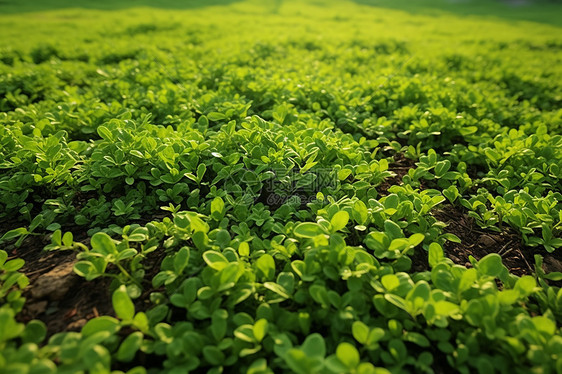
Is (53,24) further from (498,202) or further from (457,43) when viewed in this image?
(498,202)

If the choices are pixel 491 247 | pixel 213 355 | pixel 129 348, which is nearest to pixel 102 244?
pixel 129 348

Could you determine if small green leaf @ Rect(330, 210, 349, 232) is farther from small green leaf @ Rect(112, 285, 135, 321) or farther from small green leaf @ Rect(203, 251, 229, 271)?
small green leaf @ Rect(112, 285, 135, 321)

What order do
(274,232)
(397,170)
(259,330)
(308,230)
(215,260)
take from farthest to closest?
(397,170), (274,232), (308,230), (215,260), (259,330)

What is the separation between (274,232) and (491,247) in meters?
1.35

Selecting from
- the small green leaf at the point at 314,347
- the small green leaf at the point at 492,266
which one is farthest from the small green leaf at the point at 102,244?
the small green leaf at the point at 492,266

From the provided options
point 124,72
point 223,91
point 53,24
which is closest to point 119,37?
point 53,24

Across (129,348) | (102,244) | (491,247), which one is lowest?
(491,247)

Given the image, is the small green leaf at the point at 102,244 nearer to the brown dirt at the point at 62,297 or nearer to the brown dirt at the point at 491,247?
the brown dirt at the point at 62,297

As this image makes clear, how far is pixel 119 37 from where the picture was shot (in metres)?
8.31

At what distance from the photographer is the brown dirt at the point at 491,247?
195 cm

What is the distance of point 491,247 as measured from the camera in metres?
2.08

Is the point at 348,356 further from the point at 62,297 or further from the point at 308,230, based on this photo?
the point at 62,297

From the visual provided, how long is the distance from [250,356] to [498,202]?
5.96 feet

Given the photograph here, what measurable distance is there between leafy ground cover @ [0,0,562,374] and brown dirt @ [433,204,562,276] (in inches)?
0.5
